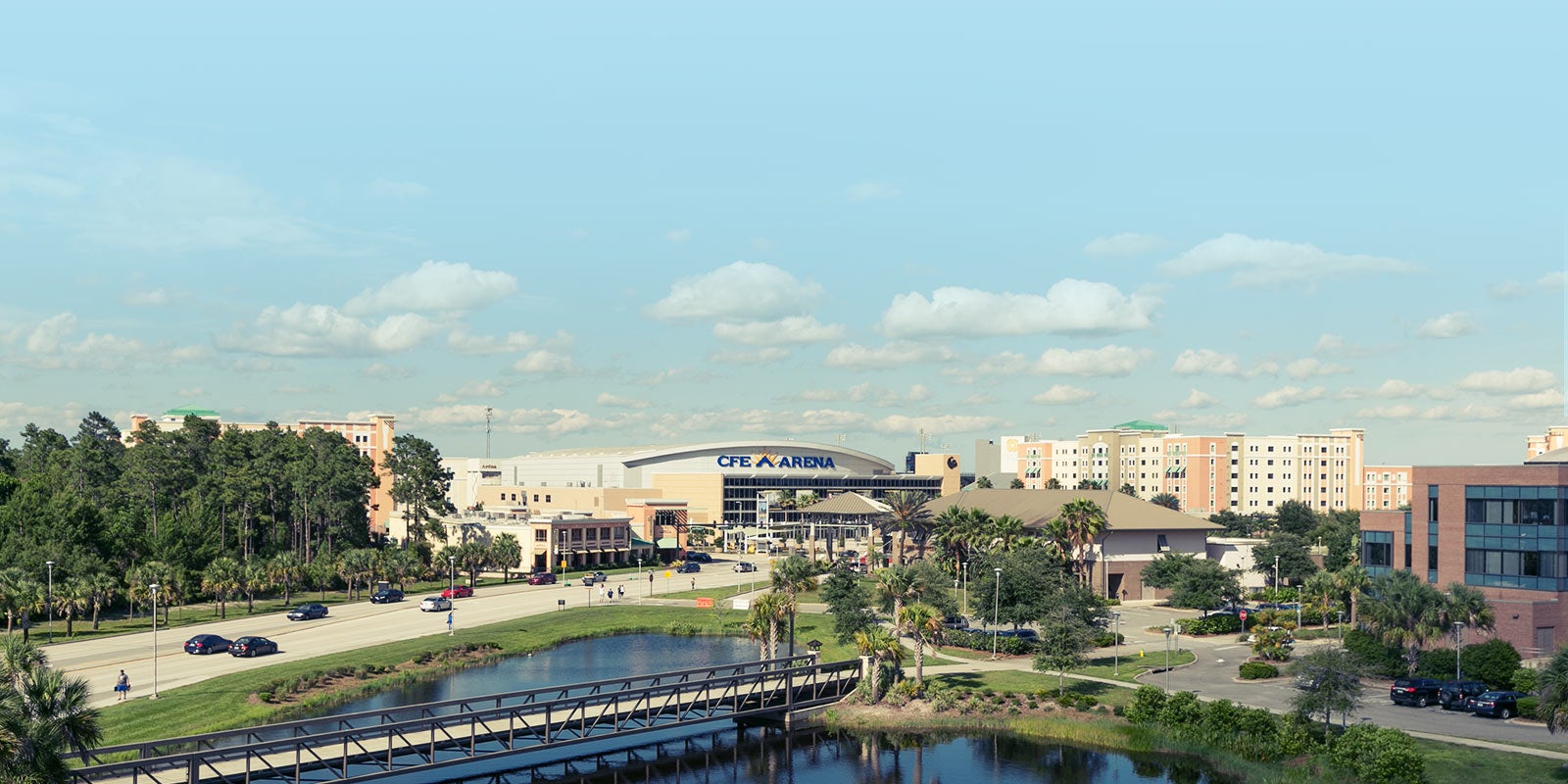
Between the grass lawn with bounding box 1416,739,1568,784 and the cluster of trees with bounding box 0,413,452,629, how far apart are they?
273ft

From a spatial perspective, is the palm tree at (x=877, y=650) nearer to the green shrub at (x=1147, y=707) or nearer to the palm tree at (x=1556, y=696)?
the green shrub at (x=1147, y=707)

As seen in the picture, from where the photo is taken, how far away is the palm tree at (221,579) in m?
103

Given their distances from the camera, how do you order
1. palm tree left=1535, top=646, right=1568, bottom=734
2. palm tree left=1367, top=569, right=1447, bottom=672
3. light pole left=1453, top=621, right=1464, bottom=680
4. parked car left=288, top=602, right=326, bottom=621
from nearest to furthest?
palm tree left=1535, top=646, right=1568, bottom=734 < light pole left=1453, top=621, right=1464, bottom=680 < palm tree left=1367, top=569, right=1447, bottom=672 < parked car left=288, top=602, right=326, bottom=621

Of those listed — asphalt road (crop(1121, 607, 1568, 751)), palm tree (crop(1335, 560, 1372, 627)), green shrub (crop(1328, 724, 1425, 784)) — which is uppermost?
palm tree (crop(1335, 560, 1372, 627))

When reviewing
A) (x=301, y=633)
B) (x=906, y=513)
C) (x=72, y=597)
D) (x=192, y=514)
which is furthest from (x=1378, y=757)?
(x=192, y=514)

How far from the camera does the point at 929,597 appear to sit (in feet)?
261

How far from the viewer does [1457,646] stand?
227 ft

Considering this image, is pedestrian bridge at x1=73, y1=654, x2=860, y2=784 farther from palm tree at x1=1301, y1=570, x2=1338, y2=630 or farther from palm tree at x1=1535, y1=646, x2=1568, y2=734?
palm tree at x1=1301, y1=570, x2=1338, y2=630

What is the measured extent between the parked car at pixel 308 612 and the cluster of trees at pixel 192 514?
533cm

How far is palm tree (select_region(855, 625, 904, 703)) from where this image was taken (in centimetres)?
6500

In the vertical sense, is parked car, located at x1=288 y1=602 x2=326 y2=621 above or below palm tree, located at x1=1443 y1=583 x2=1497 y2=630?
below

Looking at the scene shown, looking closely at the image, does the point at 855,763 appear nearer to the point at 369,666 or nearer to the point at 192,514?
the point at 369,666

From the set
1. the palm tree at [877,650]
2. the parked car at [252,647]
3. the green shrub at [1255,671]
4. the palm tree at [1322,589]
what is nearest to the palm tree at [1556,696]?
the green shrub at [1255,671]

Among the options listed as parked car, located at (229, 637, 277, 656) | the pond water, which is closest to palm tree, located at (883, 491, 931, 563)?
the pond water
